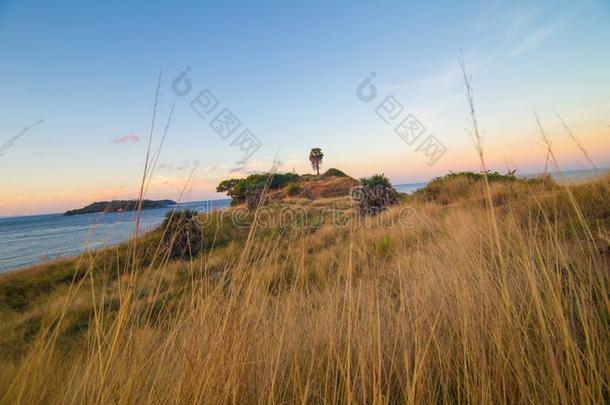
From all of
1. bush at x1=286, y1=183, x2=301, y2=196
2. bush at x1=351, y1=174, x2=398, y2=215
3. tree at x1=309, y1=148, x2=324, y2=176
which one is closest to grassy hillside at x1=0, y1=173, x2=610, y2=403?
bush at x1=351, y1=174, x2=398, y2=215

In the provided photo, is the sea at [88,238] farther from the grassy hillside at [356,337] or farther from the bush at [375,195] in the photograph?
the bush at [375,195]

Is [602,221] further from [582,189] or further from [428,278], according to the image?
[428,278]

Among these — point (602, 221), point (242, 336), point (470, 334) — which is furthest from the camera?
point (602, 221)

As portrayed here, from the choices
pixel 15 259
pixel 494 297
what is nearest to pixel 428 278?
pixel 494 297

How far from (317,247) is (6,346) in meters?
6.28

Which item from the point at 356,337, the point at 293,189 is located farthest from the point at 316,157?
the point at 356,337

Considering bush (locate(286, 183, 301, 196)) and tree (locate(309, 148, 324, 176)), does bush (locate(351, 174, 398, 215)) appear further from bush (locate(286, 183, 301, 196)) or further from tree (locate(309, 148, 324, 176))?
tree (locate(309, 148, 324, 176))

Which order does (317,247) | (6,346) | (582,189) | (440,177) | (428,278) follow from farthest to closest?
1. (440,177)
2. (317,247)
3. (582,189)
4. (6,346)
5. (428,278)

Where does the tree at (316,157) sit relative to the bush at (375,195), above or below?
above

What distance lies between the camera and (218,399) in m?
1.30

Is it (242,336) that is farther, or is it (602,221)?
(602,221)

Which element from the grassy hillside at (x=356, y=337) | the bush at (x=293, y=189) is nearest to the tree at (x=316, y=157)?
the bush at (x=293, y=189)

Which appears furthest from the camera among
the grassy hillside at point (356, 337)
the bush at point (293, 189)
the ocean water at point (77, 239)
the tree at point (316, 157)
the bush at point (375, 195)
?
the tree at point (316, 157)

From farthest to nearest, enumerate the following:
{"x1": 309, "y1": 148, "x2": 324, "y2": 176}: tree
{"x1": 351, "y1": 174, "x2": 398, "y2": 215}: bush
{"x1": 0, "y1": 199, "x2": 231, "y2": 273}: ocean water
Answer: {"x1": 309, "y1": 148, "x2": 324, "y2": 176}: tree
{"x1": 351, "y1": 174, "x2": 398, "y2": 215}: bush
{"x1": 0, "y1": 199, "x2": 231, "y2": 273}: ocean water
